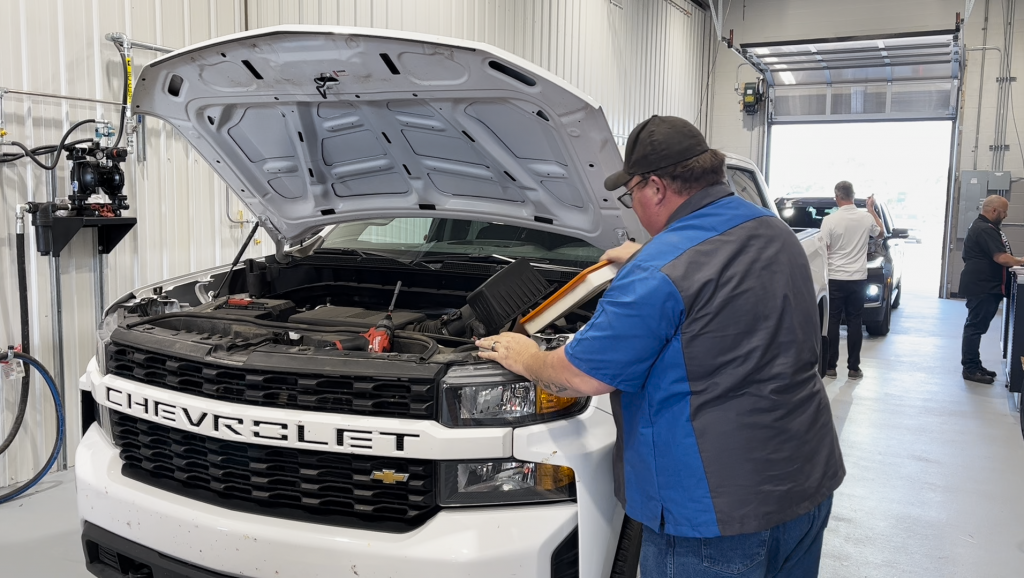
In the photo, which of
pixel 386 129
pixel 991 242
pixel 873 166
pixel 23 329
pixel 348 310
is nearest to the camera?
pixel 348 310

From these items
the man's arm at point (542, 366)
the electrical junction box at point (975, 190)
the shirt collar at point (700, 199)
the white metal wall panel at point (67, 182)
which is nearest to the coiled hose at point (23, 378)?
the white metal wall panel at point (67, 182)

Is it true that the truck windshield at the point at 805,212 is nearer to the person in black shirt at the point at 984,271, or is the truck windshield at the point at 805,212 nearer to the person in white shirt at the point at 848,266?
the person in white shirt at the point at 848,266

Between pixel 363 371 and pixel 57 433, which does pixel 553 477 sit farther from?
pixel 57 433

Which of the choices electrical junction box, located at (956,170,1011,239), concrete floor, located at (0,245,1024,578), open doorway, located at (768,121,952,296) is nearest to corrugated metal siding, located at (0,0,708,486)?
concrete floor, located at (0,245,1024,578)

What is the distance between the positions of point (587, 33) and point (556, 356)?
24.8ft

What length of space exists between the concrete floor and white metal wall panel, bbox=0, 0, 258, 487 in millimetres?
678

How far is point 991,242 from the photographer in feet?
18.8

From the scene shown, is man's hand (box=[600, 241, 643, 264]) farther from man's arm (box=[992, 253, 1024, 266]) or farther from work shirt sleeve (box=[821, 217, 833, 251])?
man's arm (box=[992, 253, 1024, 266])

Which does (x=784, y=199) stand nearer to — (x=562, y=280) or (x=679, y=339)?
(x=562, y=280)

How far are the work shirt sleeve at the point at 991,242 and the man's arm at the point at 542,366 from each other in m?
5.28

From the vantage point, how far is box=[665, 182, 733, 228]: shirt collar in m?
1.66

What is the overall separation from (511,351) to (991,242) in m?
5.35

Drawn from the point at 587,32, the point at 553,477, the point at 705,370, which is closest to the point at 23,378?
the point at 553,477

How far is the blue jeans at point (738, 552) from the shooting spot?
5.33 feet
